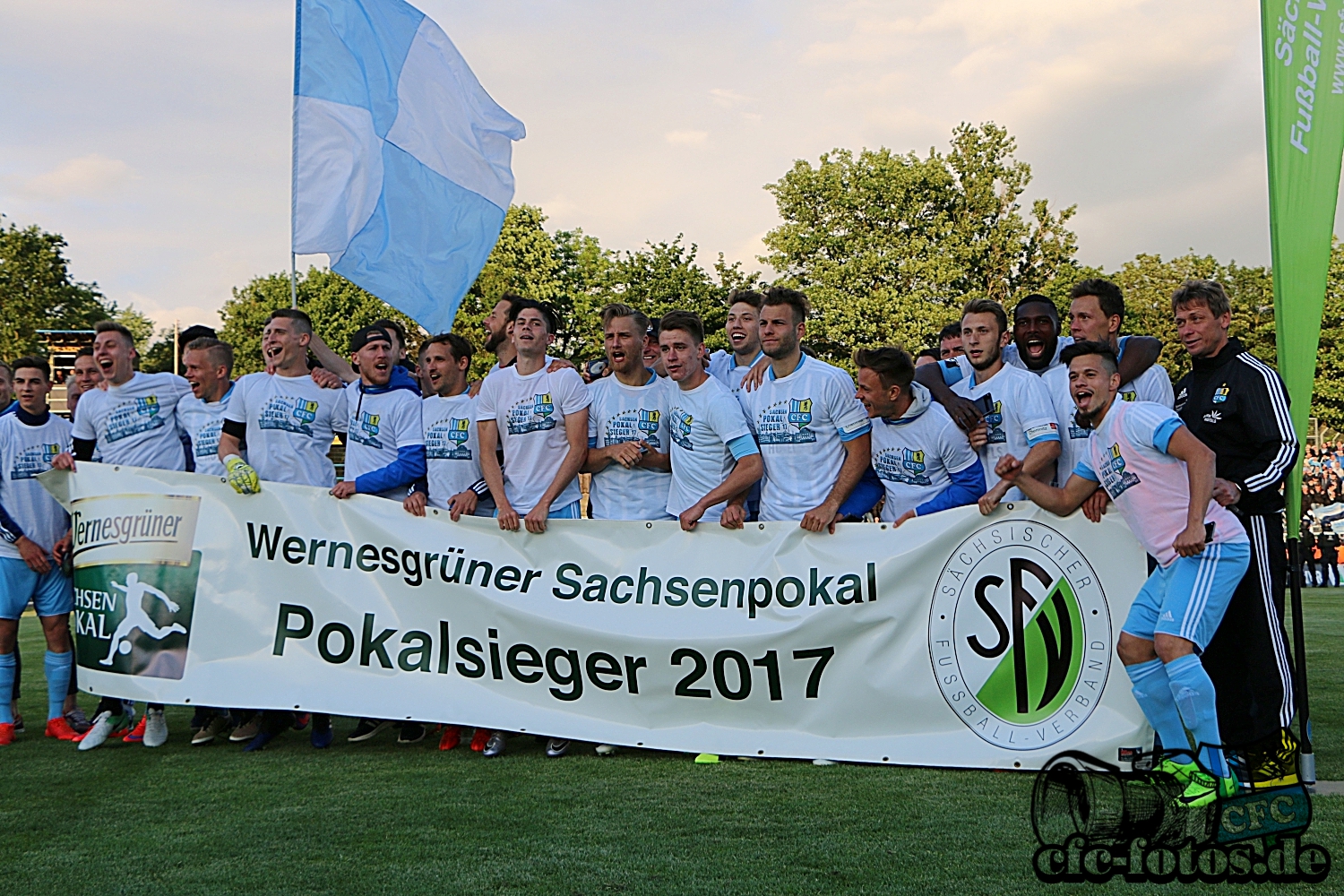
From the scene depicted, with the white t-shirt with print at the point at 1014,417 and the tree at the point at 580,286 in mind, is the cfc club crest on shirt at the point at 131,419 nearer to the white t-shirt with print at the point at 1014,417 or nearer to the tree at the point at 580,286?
the white t-shirt with print at the point at 1014,417

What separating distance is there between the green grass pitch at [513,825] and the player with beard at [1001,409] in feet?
4.98

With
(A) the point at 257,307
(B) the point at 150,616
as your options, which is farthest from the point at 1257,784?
(A) the point at 257,307

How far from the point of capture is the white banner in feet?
17.8

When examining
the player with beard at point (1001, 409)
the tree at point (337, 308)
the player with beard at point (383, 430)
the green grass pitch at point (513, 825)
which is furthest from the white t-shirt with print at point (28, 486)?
the tree at point (337, 308)

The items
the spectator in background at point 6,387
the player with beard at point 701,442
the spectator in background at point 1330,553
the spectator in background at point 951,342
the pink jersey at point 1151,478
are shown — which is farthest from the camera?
the spectator in background at point 1330,553

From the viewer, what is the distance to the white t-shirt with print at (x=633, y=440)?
6488 mm

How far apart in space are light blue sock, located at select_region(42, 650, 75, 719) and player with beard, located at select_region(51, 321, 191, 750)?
0.27 m

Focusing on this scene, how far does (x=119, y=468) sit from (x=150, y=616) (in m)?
0.92

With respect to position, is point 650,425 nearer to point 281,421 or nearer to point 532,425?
point 532,425

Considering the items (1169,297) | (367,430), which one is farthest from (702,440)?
(1169,297)

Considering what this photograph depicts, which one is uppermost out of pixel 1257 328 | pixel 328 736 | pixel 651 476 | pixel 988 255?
pixel 988 255

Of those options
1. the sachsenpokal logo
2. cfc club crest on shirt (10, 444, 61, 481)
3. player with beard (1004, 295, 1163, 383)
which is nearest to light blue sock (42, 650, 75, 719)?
cfc club crest on shirt (10, 444, 61, 481)

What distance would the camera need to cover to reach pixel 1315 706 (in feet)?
22.9

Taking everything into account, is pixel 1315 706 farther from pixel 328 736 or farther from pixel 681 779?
pixel 328 736
